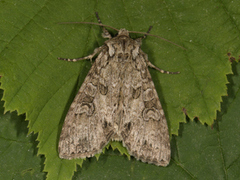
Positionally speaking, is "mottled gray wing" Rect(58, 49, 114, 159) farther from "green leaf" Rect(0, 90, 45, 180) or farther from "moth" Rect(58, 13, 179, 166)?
"green leaf" Rect(0, 90, 45, 180)

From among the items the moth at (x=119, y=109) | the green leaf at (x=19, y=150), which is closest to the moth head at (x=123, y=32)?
the moth at (x=119, y=109)

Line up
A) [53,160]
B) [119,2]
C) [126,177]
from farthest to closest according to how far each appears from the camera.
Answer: [126,177] < [119,2] < [53,160]

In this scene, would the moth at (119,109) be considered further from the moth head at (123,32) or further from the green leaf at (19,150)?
the green leaf at (19,150)

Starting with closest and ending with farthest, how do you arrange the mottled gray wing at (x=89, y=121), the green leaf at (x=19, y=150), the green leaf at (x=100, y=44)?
the green leaf at (x=100, y=44), the mottled gray wing at (x=89, y=121), the green leaf at (x=19, y=150)

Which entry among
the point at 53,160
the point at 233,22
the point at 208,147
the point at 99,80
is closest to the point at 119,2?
the point at 99,80

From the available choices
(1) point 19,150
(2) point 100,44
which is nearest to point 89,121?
(2) point 100,44

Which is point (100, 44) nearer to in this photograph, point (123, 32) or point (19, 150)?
point (123, 32)

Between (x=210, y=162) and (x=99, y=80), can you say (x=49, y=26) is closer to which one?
(x=99, y=80)
